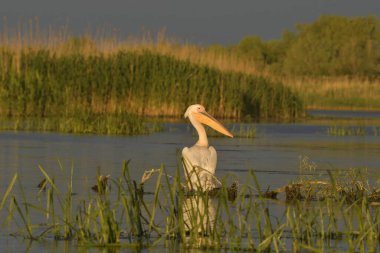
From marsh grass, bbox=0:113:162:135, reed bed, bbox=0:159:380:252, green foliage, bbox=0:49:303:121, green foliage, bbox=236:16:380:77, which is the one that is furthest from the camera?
green foliage, bbox=236:16:380:77

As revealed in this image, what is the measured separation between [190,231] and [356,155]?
30.4ft

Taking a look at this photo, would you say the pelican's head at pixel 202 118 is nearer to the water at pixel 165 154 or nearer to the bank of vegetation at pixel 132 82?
the water at pixel 165 154

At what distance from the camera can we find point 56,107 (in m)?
24.7

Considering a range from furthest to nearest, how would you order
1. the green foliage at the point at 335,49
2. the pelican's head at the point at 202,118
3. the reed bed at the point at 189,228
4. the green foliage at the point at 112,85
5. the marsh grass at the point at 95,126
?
the green foliage at the point at 335,49
the green foliage at the point at 112,85
the marsh grass at the point at 95,126
the pelican's head at the point at 202,118
the reed bed at the point at 189,228

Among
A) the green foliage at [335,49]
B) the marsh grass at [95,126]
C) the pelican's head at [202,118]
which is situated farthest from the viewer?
the green foliage at [335,49]

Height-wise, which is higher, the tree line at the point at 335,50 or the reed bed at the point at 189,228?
the tree line at the point at 335,50

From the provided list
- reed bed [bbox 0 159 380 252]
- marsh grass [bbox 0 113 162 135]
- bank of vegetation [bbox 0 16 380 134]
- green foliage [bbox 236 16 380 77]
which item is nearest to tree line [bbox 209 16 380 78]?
green foliage [bbox 236 16 380 77]

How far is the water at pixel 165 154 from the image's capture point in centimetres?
1202

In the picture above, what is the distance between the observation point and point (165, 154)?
49.5 ft

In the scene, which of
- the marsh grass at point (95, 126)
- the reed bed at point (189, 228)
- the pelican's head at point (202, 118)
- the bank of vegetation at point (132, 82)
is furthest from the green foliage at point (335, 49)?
the reed bed at point (189, 228)

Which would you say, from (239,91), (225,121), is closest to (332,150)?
(225,121)

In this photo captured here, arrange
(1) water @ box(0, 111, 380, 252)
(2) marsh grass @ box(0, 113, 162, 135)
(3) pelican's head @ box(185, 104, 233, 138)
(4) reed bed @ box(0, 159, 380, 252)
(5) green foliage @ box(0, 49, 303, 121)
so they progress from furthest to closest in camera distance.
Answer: (5) green foliage @ box(0, 49, 303, 121)
(2) marsh grass @ box(0, 113, 162, 135)
(3) pelican's head @ box(185, 104, 233, 138)
(1) water @ box(0, 111, 380, 252)
(4) reed bed @ box(0, 159, 380, 252)

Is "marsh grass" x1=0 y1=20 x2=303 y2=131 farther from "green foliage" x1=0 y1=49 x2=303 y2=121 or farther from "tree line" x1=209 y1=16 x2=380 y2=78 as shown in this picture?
"tree line" x1=209 y1=16 x2=380 y2=78

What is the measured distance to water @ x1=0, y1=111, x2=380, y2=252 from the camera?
39.4ft
